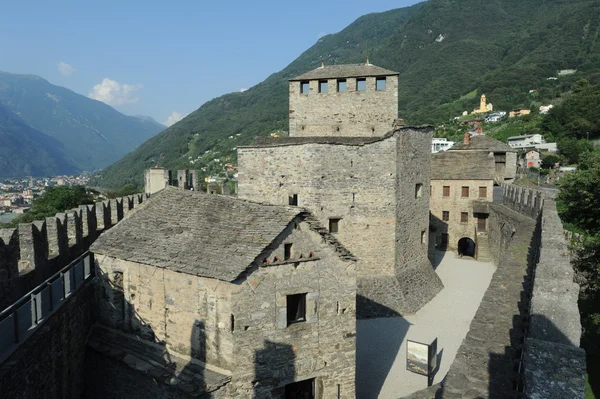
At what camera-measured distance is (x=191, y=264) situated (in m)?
10.6

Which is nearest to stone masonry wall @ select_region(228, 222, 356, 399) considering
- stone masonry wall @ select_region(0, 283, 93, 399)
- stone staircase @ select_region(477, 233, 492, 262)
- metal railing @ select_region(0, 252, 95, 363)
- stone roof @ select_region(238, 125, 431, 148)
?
stone masonry wall @ select_region(0, 283, 93, 399)

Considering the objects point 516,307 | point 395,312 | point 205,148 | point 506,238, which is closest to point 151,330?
point 516,307

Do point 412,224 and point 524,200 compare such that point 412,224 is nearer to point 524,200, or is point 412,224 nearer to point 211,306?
point 524,200

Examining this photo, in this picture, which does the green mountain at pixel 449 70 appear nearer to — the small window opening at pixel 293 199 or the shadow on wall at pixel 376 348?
the small window opening at pixel 293 199

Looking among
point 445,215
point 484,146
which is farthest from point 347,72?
point 484,146

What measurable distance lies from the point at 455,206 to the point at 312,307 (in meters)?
24.0

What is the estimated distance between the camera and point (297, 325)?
10.8m

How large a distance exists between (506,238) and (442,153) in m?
11.3

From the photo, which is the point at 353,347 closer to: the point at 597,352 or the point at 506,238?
the point at 597,352

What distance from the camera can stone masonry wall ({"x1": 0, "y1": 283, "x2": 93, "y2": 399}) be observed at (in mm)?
8219

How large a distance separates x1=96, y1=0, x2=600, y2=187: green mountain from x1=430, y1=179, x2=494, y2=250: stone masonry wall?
74914 mm

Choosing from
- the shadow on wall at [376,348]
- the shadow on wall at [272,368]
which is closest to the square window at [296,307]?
the shadow on wall at [272,368]

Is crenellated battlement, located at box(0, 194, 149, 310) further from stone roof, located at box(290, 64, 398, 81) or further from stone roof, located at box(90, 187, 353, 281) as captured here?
stone roof, located at box(290, 64, 398, 81)

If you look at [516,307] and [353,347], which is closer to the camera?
[516,307]
